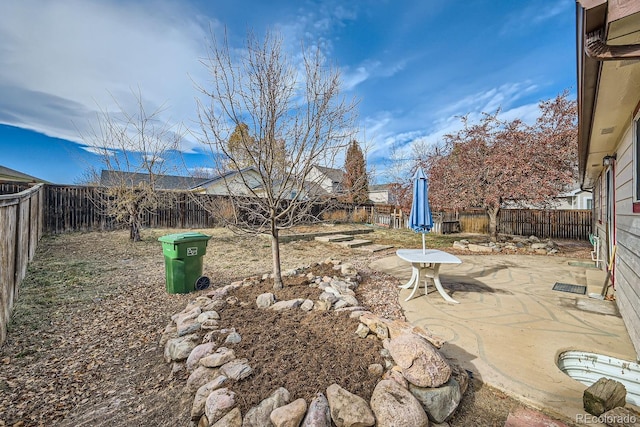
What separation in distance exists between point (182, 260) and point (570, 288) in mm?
6929

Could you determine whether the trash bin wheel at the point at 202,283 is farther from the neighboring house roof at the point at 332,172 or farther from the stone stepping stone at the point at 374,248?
the stone stepping stone at the point at 374,248

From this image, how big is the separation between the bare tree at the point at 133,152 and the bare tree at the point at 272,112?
570cm

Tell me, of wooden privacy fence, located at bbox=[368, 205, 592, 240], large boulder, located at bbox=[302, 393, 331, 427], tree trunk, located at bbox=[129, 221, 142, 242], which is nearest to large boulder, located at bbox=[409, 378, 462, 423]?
large boulder, located at bbox=[302, 393, 331, 427]

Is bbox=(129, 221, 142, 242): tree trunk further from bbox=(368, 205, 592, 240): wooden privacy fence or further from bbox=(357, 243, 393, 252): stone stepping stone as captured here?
bbox=(368, 205, 592, 240): wooden privacy fence

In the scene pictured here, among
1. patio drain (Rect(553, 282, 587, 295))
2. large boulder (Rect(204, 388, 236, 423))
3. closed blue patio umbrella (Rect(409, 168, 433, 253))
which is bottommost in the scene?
patio drain (Rect(553, 282, 587, 295))

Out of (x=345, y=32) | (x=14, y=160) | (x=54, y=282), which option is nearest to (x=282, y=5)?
(x=345, y=32)

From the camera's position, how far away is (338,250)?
9.02m

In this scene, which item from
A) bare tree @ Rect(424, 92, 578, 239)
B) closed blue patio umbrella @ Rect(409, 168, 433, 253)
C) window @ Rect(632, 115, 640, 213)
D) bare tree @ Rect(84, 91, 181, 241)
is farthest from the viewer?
bare tree @ Rect(424, 92, 578, 239)

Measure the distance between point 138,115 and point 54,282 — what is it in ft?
18.1

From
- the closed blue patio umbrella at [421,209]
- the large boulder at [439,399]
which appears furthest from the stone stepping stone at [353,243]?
the large boulder at [439,399]

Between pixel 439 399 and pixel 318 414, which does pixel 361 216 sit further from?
pixel 318 414

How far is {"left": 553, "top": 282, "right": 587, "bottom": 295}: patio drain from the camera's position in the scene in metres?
4.52

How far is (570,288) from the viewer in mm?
4707

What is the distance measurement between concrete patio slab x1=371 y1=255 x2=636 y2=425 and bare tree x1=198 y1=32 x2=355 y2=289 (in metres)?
2.65
